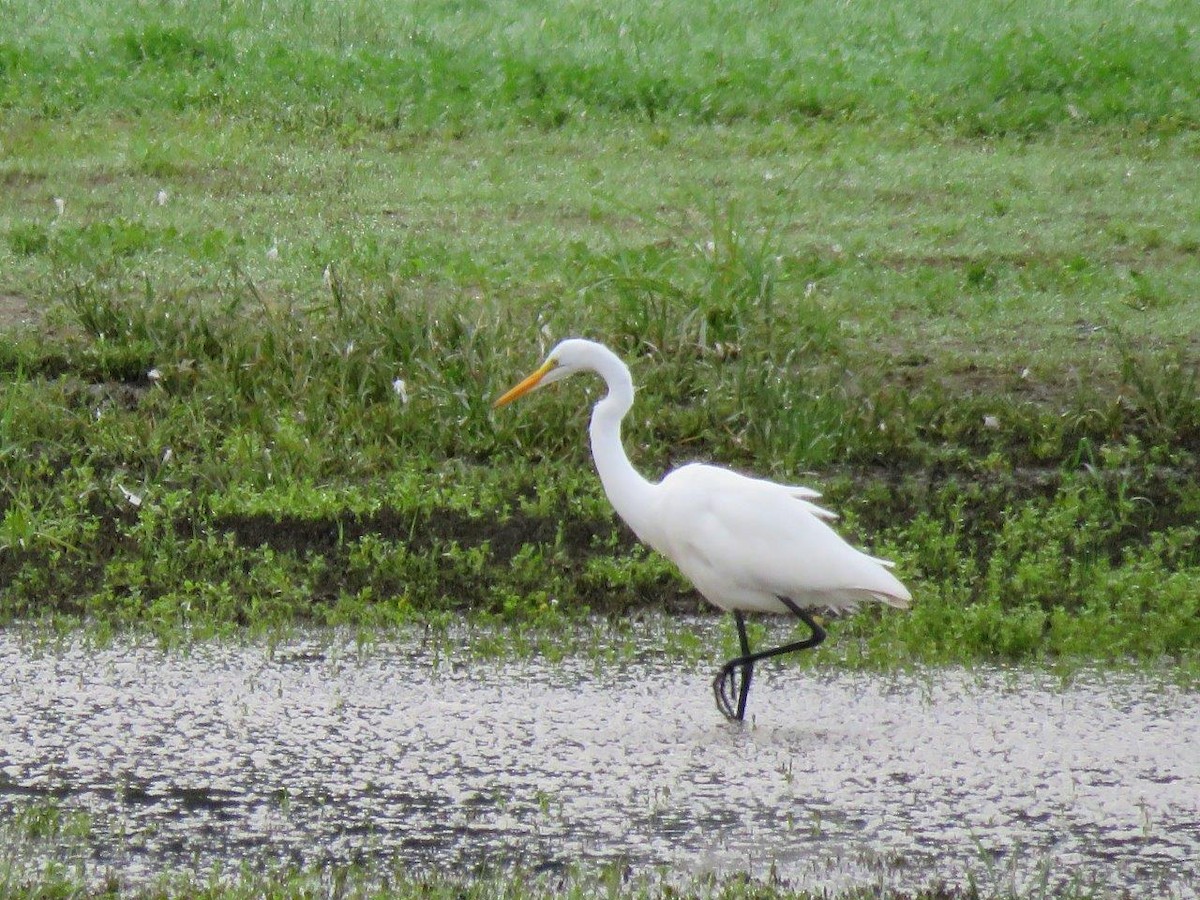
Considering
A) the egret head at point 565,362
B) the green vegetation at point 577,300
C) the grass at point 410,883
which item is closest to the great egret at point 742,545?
the egret head at point 565,362

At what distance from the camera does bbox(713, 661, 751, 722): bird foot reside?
570 centimetres

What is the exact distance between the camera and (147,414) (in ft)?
27.7

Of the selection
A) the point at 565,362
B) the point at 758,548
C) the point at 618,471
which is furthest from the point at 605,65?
the point at 758,548

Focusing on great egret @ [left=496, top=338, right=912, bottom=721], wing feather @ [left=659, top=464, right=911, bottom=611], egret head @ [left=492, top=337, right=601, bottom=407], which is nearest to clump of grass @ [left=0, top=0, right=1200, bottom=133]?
egret head @ [left=492, top=337, right=601, bottom=407]

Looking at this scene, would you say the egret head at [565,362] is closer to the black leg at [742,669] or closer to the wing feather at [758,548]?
the wing feather at [758,548]

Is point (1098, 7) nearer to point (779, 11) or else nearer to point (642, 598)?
point (779, 11)

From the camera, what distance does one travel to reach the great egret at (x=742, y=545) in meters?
5.80

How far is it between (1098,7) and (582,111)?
5.08 m

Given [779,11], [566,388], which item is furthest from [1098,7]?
[566,388]

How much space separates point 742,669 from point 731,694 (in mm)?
157

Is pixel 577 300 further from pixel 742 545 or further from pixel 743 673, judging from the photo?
pixel 743 673

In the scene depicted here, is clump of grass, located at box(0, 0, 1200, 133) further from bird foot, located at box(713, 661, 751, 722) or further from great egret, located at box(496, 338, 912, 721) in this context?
bird foot, located at box(713, 661, 751, 722)

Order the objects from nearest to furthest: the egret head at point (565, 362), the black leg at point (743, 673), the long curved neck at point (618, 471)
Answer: the black leg at point (743, 673) → the long curved neck at point (618, 471) → the egret head at point (565, 362)

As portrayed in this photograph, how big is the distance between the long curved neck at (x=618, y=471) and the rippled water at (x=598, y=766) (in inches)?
19.1
